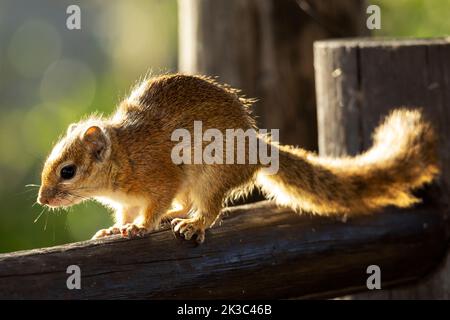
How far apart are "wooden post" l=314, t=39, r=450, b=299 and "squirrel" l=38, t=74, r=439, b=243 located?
0.07 m

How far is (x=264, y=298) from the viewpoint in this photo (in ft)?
8.56

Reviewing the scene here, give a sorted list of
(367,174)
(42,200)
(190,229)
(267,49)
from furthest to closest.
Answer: (267,49)
(367,174)
(42,200)
(190,229)

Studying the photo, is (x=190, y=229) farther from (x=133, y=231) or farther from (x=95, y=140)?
(x=95, y=140)

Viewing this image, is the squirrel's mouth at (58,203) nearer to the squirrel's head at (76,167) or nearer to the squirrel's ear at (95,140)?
the squirrel's head at (76,167)

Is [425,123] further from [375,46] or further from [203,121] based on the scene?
[203,121]

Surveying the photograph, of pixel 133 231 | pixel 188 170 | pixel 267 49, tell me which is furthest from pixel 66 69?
pixel 133 231

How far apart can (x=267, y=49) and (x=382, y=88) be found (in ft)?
2.21

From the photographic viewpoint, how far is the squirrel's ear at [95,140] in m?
2.84

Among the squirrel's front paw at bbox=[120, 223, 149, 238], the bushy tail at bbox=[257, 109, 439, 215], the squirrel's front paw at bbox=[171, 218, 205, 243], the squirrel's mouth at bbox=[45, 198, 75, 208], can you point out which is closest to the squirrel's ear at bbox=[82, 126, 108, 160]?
the squirrel's mouth at bbox=[45, 198, 75, 208]

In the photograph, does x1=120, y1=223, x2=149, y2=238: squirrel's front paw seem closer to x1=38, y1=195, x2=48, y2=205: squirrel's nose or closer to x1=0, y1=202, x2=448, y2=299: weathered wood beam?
x1=0, y1=202, x2=448, y2=299: weathered wood beam

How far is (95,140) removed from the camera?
285 cm

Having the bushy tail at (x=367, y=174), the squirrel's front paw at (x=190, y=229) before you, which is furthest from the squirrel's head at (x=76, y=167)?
the bushy tail at (x=367, y=174)

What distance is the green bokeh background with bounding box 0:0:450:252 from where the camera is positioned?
24.6 ft
